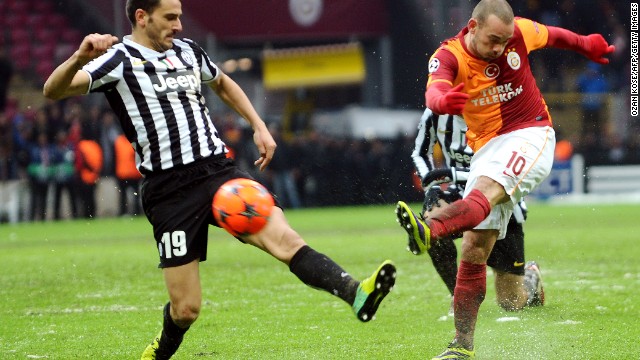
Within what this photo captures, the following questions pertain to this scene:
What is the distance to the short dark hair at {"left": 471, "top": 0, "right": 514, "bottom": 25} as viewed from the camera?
600 centimetres

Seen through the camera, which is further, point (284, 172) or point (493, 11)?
point (284, 172)

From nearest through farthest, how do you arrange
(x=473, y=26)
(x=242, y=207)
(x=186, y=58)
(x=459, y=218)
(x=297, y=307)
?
1. (x=242, y=207)
2. (x=459, y=218)
3. (x=186, y=58)
4. (x=473, y=26)
5. (x=297, y=307)

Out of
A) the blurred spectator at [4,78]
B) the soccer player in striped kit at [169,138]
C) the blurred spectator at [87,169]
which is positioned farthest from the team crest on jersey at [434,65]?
the blurred spectator at [4,78]

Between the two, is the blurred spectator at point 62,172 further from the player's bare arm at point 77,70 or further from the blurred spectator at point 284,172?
the player's bare arm at point 77,70

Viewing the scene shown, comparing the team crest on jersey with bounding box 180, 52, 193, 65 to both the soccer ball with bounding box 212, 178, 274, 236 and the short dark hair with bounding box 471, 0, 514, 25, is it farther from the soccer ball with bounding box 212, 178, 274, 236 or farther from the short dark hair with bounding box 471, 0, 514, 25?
the short dark hair with bounding box 471, 0, 514, 25

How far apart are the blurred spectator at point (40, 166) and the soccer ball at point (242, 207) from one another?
1597 centimetres

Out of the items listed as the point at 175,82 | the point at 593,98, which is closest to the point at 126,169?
the point at 593,98

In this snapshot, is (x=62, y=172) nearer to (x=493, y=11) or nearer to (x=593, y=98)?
(x=593, y=98)

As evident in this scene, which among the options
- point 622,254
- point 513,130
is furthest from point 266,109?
point 513,130

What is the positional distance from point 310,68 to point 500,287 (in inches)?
760

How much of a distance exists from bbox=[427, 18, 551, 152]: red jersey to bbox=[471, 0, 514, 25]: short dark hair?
10.2 inches

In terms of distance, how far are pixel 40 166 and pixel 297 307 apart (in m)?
13.6

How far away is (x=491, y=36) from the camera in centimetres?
602

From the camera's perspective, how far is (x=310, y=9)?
1046 inches
